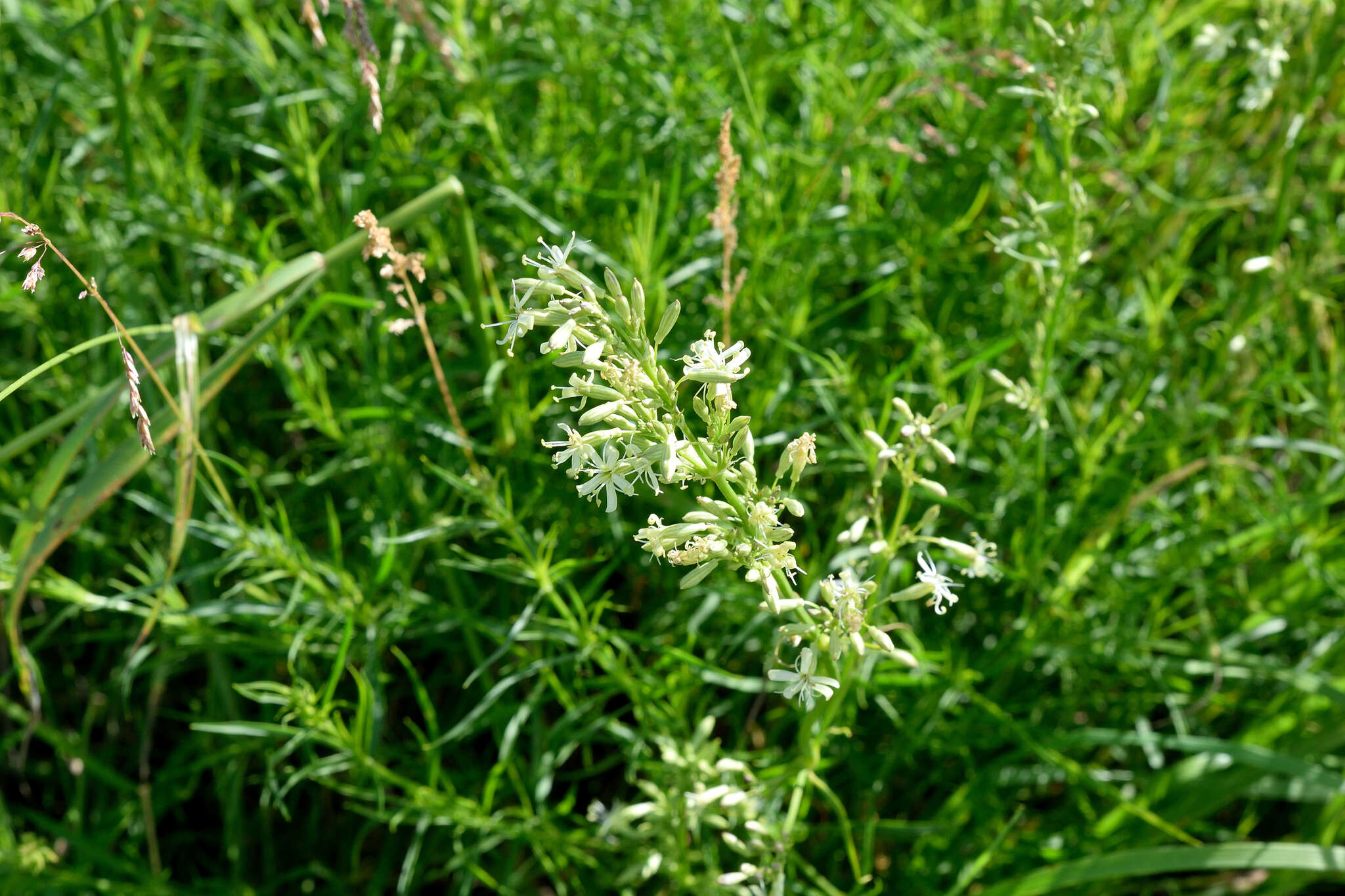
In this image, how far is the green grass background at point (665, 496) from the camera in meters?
2.25

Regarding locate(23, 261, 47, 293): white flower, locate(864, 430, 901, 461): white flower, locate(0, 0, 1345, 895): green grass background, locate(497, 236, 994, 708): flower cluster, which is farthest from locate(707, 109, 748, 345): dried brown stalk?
locate(23, 261, 47, 293): white flower

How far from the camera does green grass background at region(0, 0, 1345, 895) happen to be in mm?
2246

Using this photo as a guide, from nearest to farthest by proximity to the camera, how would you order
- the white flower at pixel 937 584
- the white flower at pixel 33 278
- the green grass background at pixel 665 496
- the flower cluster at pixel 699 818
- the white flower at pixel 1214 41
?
the white flower at pixel 33 278 → the white flower at pixel 937 584 → the flower cluster at pixel 699 818 → the green grass background at pixel 665 496 → the white flower at pixel 1214 41

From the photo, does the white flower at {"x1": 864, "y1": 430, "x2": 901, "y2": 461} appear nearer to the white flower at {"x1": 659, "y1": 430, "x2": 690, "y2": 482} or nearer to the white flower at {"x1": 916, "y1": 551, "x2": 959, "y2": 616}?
the white flower at {"x1": 916, "y1": 551, "x2": 959, "y2": 616}

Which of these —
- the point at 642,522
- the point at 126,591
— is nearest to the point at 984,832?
the point at 642,522

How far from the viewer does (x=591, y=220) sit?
260 cm

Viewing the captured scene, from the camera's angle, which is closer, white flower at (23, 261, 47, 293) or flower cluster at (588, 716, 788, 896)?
white flower at (23, 261, 47, 293)

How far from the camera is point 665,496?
233 centimetres

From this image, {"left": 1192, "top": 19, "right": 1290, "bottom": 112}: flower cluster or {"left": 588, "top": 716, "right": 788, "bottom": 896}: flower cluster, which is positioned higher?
{"left": 1192, "top": 19, "right": 1290, "bottom": 112}: flower cluster

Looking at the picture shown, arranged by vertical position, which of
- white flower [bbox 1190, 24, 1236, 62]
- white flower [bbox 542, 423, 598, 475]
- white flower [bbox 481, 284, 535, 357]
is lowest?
white flower [bbox 542, 423, 598, 475]

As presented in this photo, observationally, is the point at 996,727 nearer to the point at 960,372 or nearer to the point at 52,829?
the point at 960,372

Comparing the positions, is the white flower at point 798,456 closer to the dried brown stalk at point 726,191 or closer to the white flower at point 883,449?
the white flower at point 883,449

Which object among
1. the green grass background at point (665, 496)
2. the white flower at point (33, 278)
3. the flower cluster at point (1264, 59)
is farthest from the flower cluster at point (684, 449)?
the flower cluster at point (1264, 59)

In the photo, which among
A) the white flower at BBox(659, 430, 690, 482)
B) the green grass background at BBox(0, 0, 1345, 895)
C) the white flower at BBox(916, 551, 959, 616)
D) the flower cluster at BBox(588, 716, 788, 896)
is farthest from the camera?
the green grass background at BBox(0, 0, 1345, 895)
